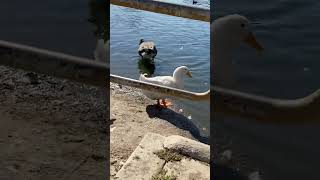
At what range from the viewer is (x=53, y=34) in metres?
6.84

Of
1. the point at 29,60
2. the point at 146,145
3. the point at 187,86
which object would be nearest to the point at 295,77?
the point at 187,86

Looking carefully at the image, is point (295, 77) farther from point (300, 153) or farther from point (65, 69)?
point (65, 69)

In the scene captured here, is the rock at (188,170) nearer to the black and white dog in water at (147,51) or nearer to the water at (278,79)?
the water at (278,79)

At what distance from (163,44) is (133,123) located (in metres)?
4.08

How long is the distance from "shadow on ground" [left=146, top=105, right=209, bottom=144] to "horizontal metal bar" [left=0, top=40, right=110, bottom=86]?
89 centimetres

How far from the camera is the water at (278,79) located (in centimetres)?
342

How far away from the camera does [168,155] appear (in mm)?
3264

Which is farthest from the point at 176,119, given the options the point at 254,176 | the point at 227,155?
the point at 254,176

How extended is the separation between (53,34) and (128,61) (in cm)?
119

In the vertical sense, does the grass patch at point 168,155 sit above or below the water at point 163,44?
below

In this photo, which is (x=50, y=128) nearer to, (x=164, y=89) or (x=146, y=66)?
(x=164, y=89)

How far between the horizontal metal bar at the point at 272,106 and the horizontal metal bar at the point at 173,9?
1.60 feet

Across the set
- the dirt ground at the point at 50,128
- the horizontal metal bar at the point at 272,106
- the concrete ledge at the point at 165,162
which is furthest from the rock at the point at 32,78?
the horizontal metal bar at the point at 272,106

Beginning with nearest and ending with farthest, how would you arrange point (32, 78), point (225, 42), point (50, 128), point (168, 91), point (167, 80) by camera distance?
1. point (50, 128)
2. point (168, 91)
3. point (225, 42)
4. point (32, 78)
5. point (167, 80)
